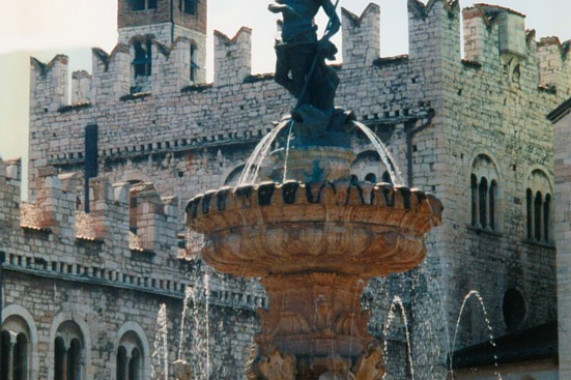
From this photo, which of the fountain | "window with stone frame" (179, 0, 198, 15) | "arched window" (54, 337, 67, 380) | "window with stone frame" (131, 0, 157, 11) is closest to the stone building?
"arched window" (54, 337, 67, 380)

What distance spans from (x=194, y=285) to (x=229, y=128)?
9.03 meters

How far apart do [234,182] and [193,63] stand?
6574 mm

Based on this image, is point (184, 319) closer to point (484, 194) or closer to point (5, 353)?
point (5, 353)

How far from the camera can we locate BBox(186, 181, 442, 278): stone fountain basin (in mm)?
24922

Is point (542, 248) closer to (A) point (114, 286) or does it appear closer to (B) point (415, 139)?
(B) point (415, 139)

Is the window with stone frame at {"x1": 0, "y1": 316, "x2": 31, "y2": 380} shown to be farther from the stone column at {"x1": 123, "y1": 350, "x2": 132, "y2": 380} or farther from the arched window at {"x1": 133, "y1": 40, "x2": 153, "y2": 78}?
the arched window at {"x1": 133, "y1": 40, "x2": 153, "y2": 78}

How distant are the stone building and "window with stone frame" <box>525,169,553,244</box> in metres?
0.05

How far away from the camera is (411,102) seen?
51.0m

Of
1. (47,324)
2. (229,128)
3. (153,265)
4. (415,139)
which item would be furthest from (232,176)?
(47,324)

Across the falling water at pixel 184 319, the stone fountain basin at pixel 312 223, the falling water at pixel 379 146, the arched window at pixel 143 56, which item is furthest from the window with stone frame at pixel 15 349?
the arched window at pixel 143 56

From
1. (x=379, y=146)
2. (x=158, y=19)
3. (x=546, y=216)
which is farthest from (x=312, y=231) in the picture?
(x=158, y=19)

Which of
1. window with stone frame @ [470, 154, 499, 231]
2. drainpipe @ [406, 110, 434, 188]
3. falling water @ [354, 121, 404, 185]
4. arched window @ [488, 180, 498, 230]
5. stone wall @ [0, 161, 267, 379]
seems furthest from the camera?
arched window @ [488, 180, 498, 230]

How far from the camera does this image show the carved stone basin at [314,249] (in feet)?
81.9

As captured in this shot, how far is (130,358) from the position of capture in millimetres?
43750
